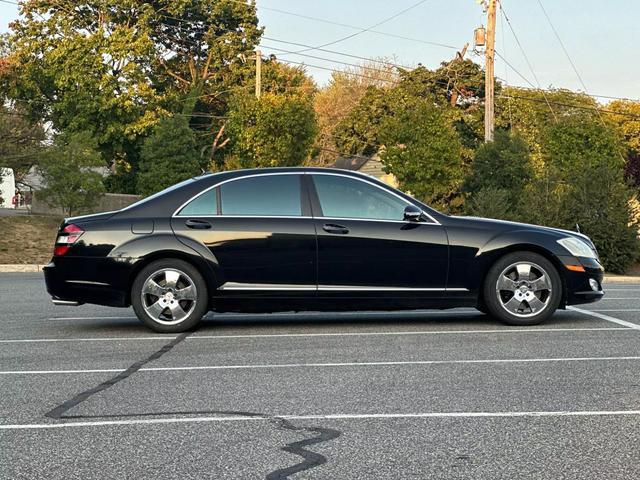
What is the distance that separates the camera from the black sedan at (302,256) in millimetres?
9688

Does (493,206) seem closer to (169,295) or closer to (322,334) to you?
(322,334)

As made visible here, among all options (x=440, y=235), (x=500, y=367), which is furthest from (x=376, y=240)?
(x=500, y=367)

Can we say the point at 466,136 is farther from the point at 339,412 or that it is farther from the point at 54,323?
the point at 339,412

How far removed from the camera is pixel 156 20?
57.5 m

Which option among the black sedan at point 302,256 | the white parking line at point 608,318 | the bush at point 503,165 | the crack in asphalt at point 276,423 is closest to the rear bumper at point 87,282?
the black sedan at point 302,256

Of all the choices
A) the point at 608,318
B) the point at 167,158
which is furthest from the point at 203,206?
the point at 167,158

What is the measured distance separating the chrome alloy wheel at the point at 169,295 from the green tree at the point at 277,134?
29.9 m

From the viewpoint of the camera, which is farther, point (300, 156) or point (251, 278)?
point (300, 156)

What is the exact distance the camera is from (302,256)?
9742mm

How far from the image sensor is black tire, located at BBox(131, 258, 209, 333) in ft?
31.6

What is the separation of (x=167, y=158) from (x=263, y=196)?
35605 mm

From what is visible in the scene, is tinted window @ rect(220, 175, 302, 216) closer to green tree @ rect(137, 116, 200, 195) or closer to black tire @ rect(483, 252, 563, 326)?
black tire @ rect(483, 252, 563, 326)

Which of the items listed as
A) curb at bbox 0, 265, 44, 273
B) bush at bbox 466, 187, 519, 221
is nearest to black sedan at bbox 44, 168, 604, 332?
curb at bbox 0, 265, 44, 273

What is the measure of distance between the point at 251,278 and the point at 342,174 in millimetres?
1473
